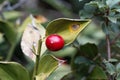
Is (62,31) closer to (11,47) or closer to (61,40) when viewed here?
(61,40)

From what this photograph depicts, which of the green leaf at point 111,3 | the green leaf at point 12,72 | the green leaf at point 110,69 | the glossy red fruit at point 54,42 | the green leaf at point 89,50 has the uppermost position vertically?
the green leaf at point 111,3

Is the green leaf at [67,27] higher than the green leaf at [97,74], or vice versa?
the green leaf at [67,27]

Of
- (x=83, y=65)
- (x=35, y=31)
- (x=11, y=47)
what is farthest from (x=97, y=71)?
(x=11, y=47)

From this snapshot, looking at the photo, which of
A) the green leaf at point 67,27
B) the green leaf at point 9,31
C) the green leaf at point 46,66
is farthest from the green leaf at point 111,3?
the green leaf at point 9,31

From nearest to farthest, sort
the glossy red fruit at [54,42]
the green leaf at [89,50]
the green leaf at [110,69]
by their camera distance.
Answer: the glossy red fruit at [54,42], the green leaf at [110,69], the green leaf at [89,50]

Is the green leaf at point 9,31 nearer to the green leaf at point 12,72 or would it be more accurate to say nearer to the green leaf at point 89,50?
the green leaf at point 89,50
